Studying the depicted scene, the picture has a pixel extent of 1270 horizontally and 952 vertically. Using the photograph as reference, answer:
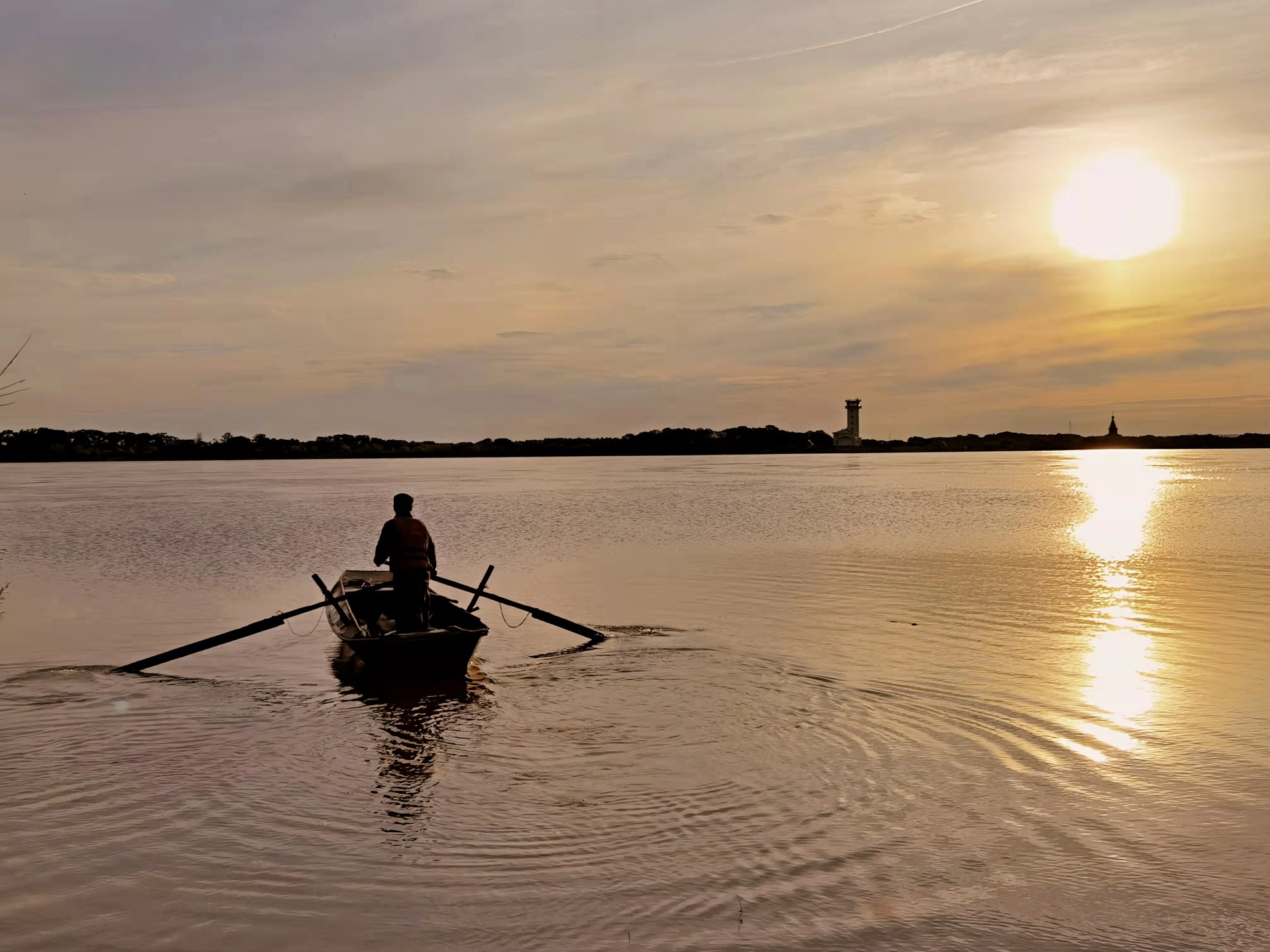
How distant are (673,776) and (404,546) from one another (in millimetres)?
6769

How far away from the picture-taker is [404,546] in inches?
583

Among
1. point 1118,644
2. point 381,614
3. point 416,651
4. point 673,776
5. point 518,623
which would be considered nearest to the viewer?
point 673,776

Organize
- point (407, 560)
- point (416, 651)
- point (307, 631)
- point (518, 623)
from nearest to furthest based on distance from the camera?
point (416, 651) → point (407, 560) → point (307, 631) → point (518, 623)

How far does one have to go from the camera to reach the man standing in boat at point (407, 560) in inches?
582

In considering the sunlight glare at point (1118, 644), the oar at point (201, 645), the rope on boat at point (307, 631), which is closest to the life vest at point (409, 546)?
the oar at point (201, 645)

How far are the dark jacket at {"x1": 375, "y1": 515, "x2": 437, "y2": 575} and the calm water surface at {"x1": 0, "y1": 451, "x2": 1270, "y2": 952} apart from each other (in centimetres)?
177

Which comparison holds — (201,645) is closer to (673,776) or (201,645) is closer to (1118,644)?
(673,776)

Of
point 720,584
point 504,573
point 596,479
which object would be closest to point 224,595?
point 504,573

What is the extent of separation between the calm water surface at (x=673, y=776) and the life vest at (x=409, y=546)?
178 centimetres

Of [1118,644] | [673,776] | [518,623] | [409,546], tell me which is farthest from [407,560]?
[1118,644]

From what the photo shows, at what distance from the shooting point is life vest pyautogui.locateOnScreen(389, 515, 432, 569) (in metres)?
14.8

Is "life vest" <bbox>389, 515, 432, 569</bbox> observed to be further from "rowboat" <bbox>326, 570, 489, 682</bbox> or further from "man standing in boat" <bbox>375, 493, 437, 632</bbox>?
"rowboat" <bbox>326, 570, 489, 682</bbox>

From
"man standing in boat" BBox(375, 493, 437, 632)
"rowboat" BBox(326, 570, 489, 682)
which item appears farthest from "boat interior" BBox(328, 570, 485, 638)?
"man standing in boat" BBox(375, 493, 437, 632)

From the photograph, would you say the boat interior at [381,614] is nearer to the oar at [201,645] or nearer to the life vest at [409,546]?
the oar at [201,645]
